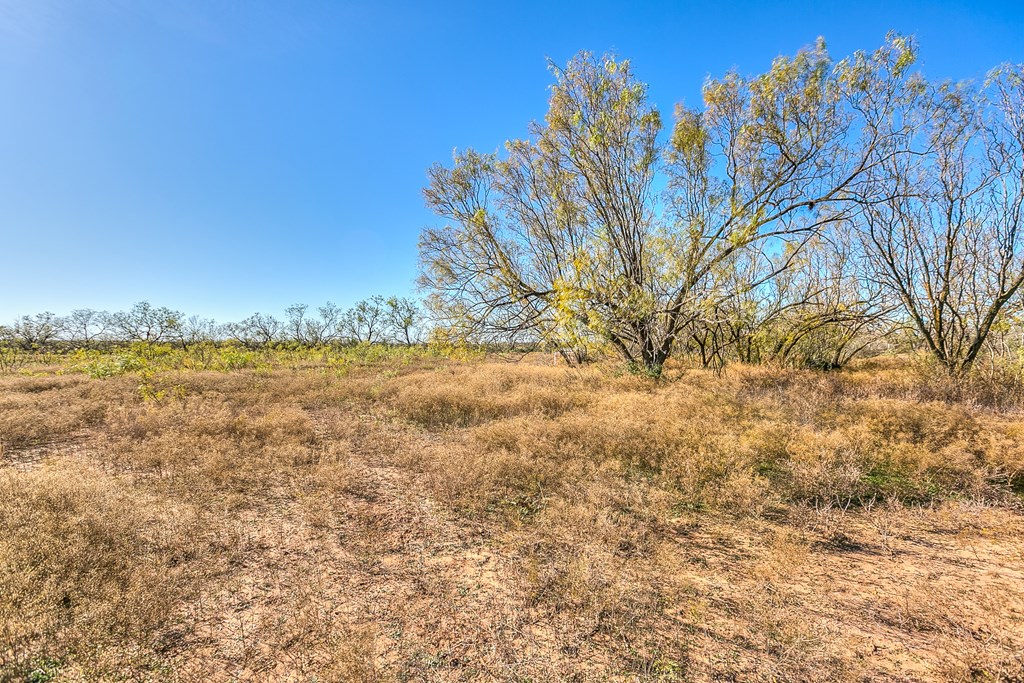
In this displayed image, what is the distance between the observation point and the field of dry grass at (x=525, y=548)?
8.05ft

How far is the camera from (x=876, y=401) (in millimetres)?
8180

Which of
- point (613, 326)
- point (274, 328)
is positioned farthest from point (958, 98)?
point (274, 328)

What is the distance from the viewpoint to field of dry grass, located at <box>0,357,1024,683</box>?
246 cm

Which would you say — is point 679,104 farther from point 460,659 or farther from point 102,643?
point 102,643

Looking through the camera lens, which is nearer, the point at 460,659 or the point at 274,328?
the point at 460,659

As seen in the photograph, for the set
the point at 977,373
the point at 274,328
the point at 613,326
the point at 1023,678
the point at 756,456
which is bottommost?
the point at 1023,678

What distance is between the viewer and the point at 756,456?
227 inches

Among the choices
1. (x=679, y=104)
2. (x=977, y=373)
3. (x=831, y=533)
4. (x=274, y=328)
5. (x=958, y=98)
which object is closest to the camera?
(x=831, y=533)

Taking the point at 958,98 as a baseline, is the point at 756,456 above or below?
below

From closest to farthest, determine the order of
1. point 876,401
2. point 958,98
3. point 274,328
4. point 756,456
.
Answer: point 756,456 < point 876,401 < point 958,98 < point 274,328

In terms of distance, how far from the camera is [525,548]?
12.4 feet

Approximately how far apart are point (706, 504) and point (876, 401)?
6.81 metres

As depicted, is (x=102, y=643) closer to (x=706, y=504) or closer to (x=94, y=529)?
(x=94, y=529)

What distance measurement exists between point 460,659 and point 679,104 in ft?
46.5
